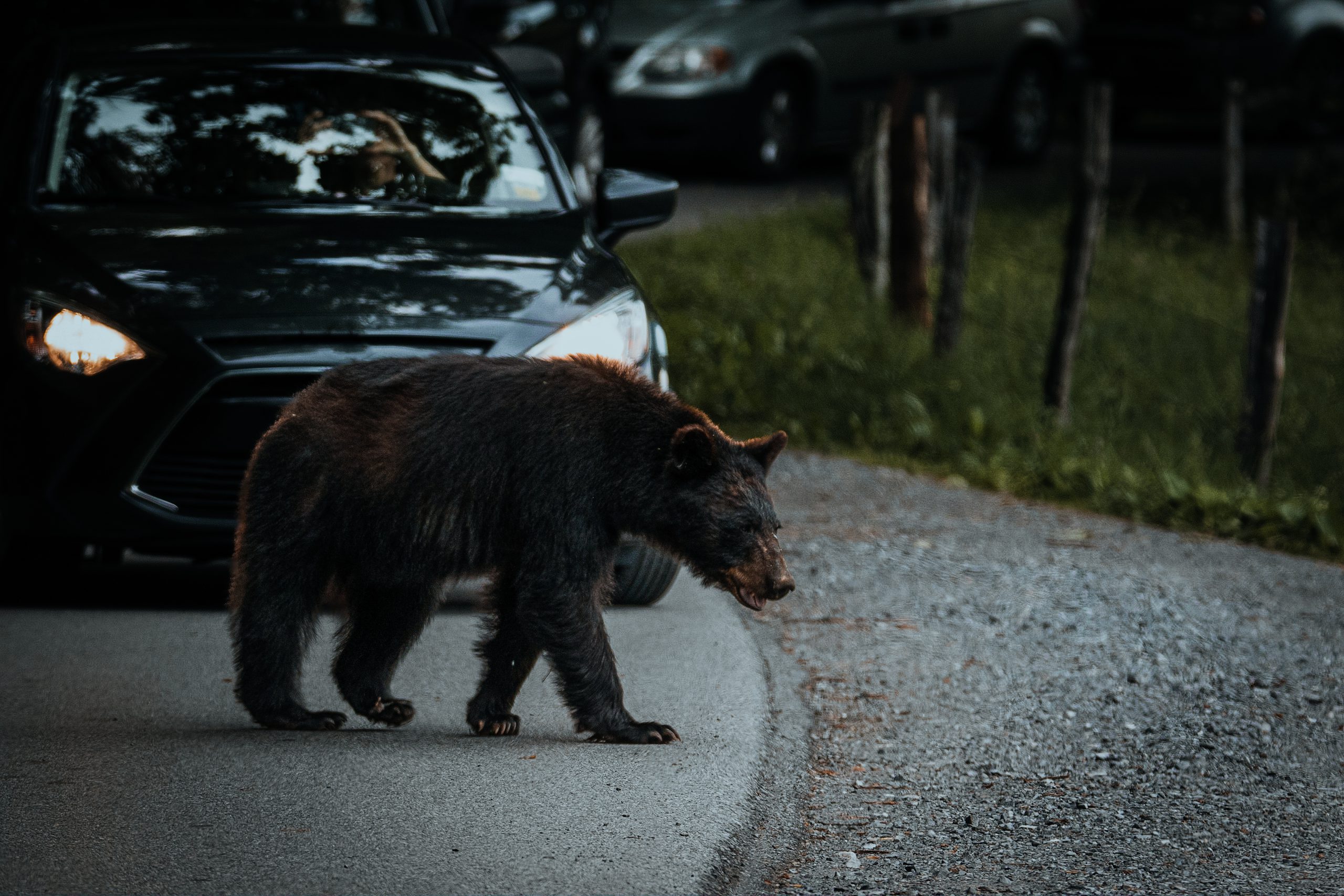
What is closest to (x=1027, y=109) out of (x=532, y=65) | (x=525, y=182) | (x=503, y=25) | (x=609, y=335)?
(x=503, y=25)

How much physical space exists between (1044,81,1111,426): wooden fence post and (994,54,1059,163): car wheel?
30.5 ft

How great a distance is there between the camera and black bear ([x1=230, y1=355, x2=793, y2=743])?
14.9 feet

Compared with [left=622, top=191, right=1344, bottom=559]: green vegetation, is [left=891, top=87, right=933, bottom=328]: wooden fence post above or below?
above

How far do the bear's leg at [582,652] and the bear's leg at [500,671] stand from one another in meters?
0.21

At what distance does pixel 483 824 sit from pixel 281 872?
50 cm

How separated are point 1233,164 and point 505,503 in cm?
1309

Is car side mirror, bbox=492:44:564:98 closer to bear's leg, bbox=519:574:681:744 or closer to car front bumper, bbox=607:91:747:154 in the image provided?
bear's leg, bbox=519:574:681:744

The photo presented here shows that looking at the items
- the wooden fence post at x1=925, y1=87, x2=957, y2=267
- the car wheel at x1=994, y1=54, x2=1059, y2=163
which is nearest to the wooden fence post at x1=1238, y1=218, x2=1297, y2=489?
the wooden fence post at x1=925, y1=87, x2=957, y2=267

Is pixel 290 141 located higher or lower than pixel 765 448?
higher

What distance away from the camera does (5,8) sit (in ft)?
32.7

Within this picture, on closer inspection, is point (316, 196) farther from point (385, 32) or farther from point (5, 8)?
point (5, 8)

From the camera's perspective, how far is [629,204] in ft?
23.0

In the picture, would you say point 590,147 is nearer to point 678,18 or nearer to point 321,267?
point 678,18

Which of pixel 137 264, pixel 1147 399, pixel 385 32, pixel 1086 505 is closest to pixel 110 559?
pixel 137 264
